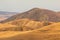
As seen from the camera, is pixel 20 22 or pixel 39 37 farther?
pixel 20 22

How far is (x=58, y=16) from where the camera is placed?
56.9 metres

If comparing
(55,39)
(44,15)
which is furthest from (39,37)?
(44,15)

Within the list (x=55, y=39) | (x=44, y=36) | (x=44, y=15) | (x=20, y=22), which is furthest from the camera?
(x=44, y=15)

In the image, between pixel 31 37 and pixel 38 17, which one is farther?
pixel 38 17

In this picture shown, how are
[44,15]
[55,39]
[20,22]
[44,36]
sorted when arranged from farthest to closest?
[44,15] < [20,22] < [44,36] < [55,39]

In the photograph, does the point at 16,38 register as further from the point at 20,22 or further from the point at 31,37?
the point at 20,22

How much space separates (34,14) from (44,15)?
12.4ft

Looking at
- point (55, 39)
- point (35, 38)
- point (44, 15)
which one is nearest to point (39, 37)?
point (35, 38)

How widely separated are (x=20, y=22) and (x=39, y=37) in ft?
96.8

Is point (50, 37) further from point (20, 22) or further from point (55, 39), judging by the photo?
point (20, 22)

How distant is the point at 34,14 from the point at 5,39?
46.2m

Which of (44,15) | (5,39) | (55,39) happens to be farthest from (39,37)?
(44,15)

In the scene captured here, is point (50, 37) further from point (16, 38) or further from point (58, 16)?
point (58, 16)

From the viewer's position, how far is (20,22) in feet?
135
